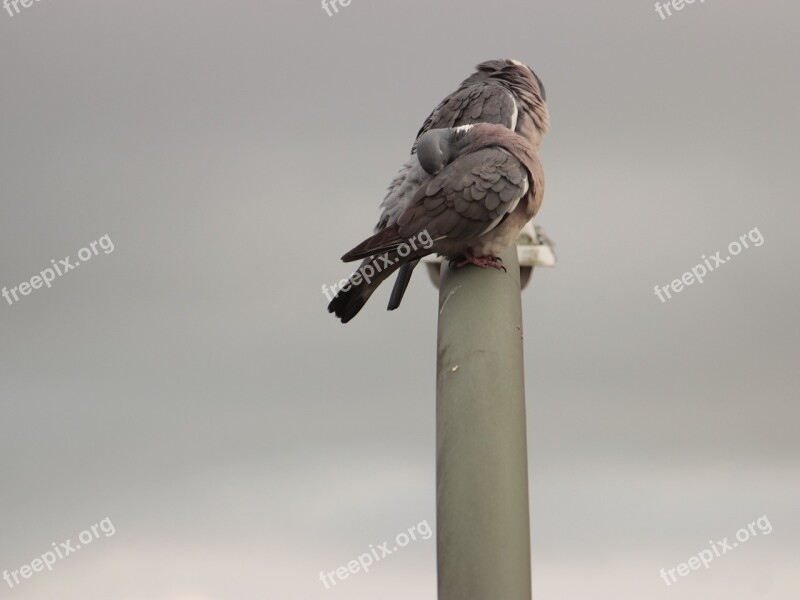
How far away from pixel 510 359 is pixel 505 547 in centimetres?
90

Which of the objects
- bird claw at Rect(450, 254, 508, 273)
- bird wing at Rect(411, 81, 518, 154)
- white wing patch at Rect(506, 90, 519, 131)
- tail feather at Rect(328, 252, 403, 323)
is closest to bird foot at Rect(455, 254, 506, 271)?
bird claw at Rect(450, 254, 508, 273)

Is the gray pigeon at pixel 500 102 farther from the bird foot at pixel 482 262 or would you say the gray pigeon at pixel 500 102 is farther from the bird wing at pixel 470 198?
the bird foot at pixel 482 262

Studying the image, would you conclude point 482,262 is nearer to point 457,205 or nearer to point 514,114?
point 457,205

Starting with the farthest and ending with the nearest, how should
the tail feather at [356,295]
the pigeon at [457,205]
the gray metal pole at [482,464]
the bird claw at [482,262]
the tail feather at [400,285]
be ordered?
the tail feather at [400,285]
the tail feather at [356,295]
the pigeon at [457,205]
the bird claw at [482,262]
the gray metal pole at [482,464]

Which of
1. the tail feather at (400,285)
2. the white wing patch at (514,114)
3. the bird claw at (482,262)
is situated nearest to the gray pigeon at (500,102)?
the white wing patch at (514,114)

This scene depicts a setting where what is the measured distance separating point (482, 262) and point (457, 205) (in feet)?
3.64

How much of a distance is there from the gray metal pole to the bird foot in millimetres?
727

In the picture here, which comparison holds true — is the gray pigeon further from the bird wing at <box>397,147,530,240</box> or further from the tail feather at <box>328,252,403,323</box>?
the tail feather at <box>328,252,403,323</box>

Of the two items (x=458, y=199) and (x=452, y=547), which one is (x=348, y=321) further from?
(x=452, y=547)

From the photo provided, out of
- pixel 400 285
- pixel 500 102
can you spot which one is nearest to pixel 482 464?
pixel 400 285

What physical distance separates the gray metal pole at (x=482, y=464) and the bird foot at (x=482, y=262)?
0.73 metres

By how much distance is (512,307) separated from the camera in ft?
18.3

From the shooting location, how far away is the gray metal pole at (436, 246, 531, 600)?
4.71 m

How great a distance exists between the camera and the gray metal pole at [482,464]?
4711 millimetres
